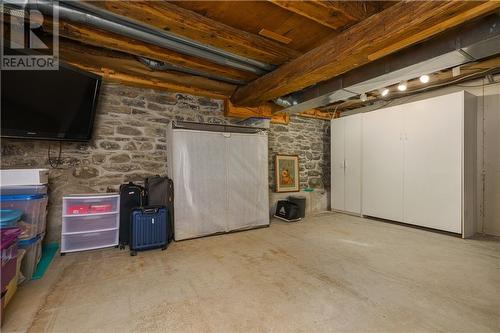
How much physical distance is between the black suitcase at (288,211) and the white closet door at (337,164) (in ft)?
3.99

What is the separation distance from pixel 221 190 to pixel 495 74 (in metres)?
4.39

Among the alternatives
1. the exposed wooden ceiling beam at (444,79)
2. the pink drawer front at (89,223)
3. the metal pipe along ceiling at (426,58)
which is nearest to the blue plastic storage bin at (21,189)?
Answer: the pink drawer front at (89,223)

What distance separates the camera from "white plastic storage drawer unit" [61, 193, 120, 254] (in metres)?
2.70

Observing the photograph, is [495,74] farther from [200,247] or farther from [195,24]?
[200,247]

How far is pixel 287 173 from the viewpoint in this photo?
4.82 meters

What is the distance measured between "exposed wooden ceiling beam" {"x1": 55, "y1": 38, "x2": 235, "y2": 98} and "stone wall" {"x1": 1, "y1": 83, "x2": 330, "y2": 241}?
17 cm

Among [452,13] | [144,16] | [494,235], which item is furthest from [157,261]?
[494,235]

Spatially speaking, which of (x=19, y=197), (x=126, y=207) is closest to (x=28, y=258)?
(x=19, y=197)

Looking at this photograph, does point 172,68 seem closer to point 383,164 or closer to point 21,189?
point 21,189

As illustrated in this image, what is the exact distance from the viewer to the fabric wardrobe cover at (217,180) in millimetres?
3266

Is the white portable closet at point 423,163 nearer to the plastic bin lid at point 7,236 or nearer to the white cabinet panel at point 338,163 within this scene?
the white cabinet panel at point 338,163

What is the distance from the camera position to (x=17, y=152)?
278 cm

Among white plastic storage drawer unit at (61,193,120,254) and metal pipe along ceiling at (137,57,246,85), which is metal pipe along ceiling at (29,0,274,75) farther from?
white plastic storage drawer unit at (61,193,120,254)

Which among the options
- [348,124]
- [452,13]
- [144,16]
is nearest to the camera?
[452,13]
